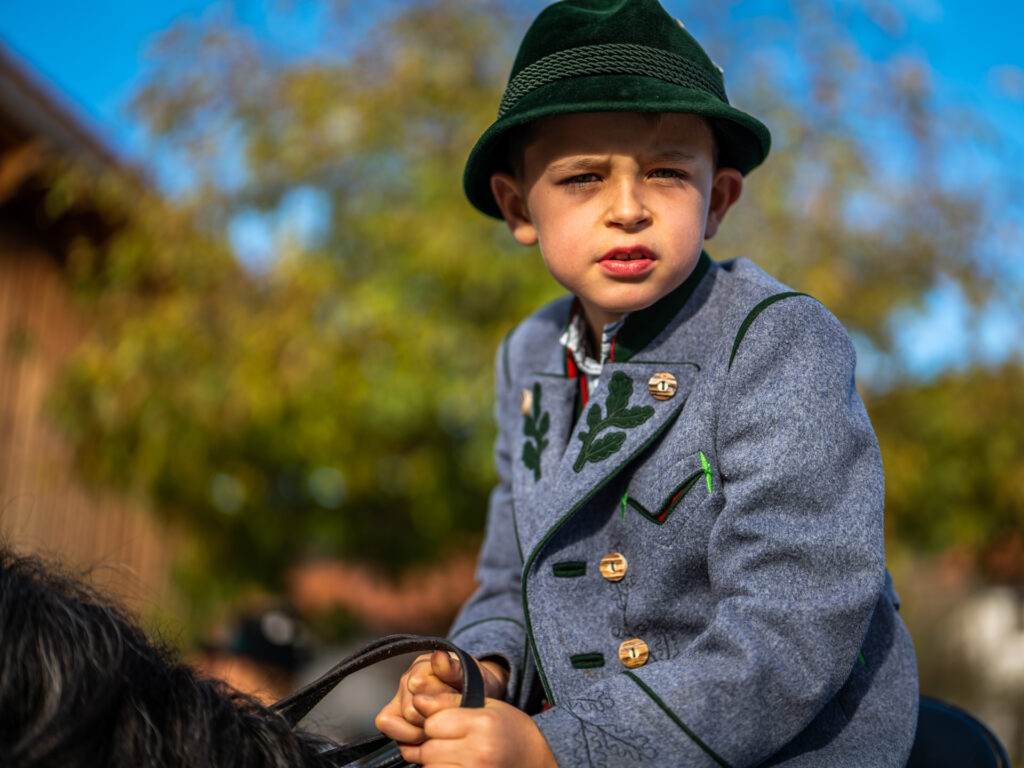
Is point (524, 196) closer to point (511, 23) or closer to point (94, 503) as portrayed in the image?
point (511, 23)

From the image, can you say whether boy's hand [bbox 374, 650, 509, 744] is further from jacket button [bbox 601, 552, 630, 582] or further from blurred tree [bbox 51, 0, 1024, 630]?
blurred tree [bbox 51, 0, 1024, 630]

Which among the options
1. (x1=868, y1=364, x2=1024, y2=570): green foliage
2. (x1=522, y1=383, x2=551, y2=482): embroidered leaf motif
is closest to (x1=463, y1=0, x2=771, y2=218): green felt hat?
(x1=522, y1=383, x2=551, y2=482): embroidered leaf motif

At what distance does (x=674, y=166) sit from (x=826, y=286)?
432 cm

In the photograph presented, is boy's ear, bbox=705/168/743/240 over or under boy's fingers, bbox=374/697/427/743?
over

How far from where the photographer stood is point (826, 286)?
18.1 ft

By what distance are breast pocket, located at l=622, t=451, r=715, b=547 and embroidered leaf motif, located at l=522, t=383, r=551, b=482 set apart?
0.25 metres

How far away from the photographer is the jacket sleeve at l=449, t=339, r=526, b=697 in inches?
64.8

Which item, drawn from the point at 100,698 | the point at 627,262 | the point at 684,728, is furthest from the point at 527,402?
the point at 100,698

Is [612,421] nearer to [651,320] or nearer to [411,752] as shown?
[651,320]

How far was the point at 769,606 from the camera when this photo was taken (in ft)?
4.05

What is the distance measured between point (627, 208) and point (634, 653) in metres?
0.68

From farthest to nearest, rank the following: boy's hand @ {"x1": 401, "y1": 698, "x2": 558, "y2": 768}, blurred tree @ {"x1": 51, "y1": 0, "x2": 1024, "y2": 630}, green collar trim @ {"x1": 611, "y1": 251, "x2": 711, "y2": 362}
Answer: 1. blurred tree @ {"x1": 51, "y1": 0, "x2": 1024, "y2": 630}
2. green collar trim @ {"x1": 611, "y1": 251, "x2": 711, "y2": 362}
3. boy's hand @ {"x1": 401, "y1": 698, "x2": 558, "y2": 768}

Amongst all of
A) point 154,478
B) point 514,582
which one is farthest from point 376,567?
point 514,582

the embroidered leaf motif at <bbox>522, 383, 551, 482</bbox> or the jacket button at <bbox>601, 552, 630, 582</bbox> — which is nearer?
the jacket button at <bbox>601, 552, 630, 582</bbox>
